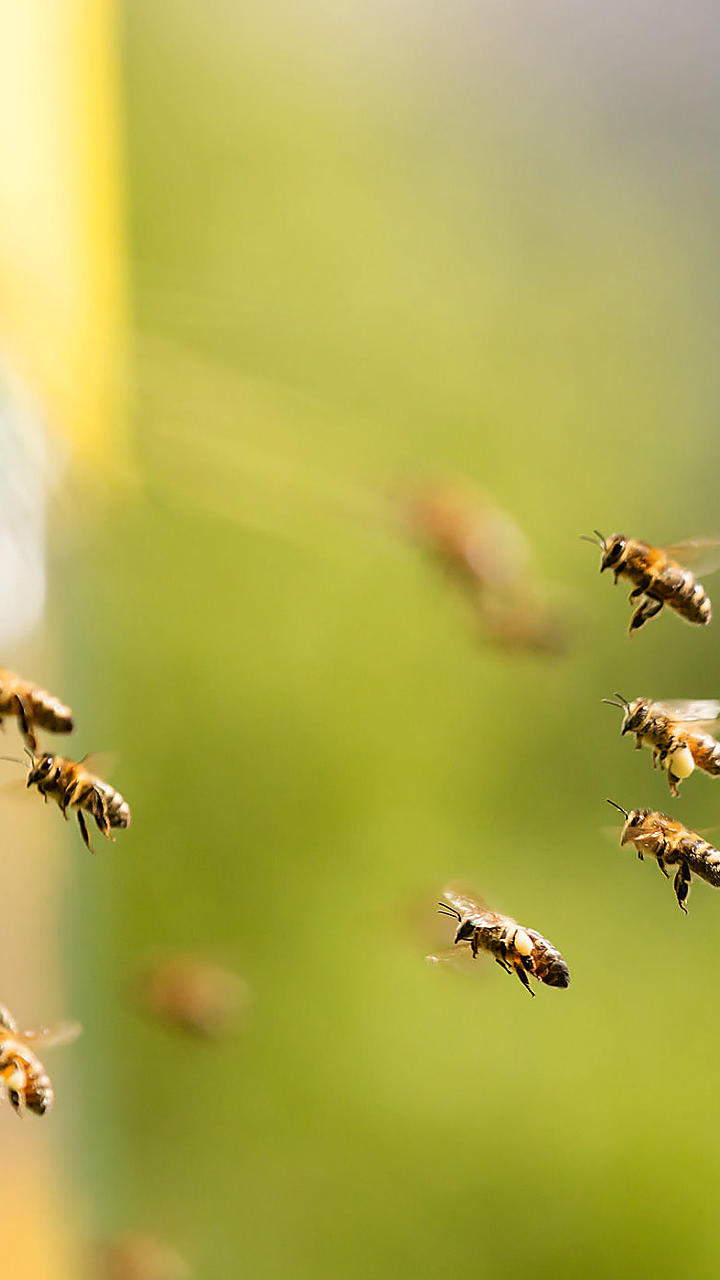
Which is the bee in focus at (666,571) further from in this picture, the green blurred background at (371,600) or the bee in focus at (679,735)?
the green blurred background at (371,600)

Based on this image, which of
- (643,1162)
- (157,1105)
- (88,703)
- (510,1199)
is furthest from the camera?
(88,703)

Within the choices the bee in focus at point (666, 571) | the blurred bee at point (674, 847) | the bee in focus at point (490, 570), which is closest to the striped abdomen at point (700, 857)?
the blurred bee at point (674, 847)

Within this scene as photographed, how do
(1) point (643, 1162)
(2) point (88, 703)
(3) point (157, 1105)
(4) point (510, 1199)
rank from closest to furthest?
(1) point (643, 1162), (4) point (510, 1199), (3) point (157, 1105), (2) point (88, 703)

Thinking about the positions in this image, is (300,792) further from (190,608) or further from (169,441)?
(169,441)

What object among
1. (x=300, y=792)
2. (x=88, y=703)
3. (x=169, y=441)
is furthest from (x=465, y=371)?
(x=88, y=703)

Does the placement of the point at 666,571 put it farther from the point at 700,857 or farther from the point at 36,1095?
the point at 36,1095

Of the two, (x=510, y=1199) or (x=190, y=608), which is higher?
(x=190, y=608)
